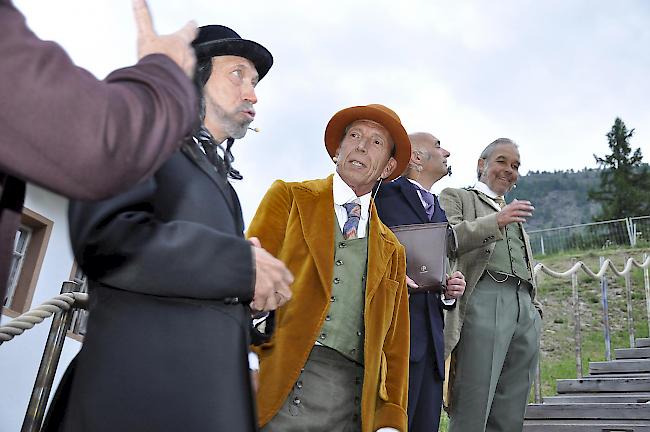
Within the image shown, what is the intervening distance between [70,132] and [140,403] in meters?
0.70

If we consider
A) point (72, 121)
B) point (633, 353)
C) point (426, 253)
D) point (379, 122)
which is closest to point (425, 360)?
point (426, 253)

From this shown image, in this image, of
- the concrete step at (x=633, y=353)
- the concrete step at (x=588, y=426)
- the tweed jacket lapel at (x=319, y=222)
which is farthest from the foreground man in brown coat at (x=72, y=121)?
the concrete step at (x=633, y=353)

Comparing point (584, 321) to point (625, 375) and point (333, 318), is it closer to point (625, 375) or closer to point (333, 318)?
point (625, 375)

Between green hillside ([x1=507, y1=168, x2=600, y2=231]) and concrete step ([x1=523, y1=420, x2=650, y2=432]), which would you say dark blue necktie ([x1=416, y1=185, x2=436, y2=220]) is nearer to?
concrete step ([x1=523, y1=420, x2=650, y2=432])

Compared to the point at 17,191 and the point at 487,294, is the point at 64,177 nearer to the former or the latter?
the point at 17,191

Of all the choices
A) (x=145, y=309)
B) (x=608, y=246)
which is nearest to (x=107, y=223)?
(x=145, y=309)

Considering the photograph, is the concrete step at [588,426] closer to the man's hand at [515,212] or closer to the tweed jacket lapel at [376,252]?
the man's hand at [515,212]

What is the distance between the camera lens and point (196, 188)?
1.75m

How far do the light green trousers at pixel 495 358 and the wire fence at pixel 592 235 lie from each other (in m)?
26.3

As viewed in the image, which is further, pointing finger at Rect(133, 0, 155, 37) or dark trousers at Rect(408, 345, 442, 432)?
dark trousers at Rect(408, 345, 442, 432)

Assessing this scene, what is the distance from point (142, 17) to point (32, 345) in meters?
11.2

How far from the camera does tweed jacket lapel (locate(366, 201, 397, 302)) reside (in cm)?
303

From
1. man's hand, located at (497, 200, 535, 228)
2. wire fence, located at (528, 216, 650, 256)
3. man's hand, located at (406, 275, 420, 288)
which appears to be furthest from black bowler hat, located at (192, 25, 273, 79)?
wire fence, located at (528, 216, 650, 256)

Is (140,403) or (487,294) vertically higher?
(487,294)
